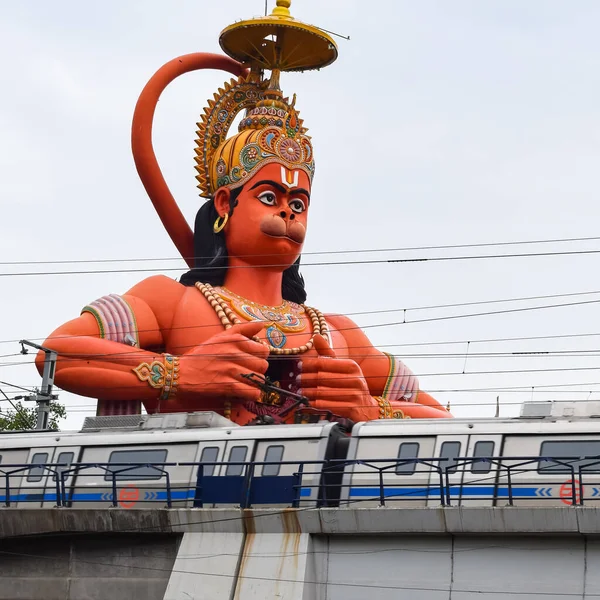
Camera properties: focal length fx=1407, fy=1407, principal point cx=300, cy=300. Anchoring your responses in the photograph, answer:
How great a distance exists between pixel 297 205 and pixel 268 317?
290cm

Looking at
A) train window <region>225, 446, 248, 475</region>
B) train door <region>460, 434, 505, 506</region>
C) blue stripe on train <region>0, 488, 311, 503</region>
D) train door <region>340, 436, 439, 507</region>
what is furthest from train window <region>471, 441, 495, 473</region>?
train window <region>225, 446, 248, 475</region>

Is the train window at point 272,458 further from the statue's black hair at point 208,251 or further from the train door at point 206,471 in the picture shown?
the statue's black hair at point 208,251

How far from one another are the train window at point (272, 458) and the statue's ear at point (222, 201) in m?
9.32

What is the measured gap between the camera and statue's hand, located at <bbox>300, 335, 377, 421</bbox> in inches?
1254

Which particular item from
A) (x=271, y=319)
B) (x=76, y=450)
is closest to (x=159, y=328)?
(x=271, y=319)

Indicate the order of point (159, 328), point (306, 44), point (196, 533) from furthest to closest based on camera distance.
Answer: point (306, 44)
point (159, 328)
point (196, 533)

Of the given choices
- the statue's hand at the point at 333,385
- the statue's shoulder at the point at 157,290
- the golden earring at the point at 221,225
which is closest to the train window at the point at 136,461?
the statue's hand at the point at 333,385

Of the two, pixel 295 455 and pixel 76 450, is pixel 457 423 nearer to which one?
pixel 295 455

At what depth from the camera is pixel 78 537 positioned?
26.5 metres

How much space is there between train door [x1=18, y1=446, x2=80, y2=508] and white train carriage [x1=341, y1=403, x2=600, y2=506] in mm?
6034

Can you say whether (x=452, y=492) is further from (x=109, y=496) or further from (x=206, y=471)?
(x=109, y=496)

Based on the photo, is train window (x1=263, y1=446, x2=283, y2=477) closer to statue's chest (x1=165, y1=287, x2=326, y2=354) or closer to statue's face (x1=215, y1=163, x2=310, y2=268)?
statue's chest (x1=165, y1=287, x2=326, y2=354)

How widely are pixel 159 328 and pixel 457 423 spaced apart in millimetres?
9536

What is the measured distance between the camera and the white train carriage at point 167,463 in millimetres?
26078
